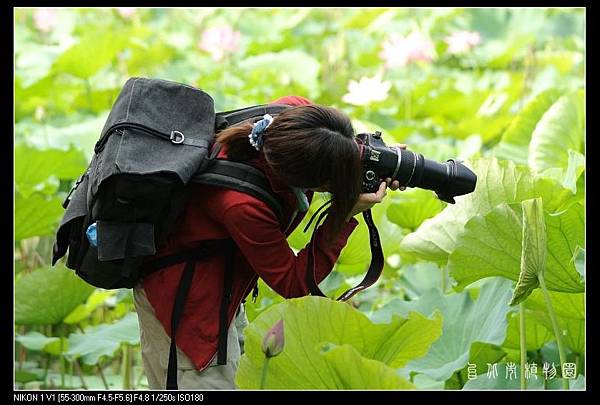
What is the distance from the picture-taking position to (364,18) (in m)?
4.41

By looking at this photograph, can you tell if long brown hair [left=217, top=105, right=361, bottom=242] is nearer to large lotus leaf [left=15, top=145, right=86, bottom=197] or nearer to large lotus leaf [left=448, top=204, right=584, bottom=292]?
large lotus leaf [left=448, top=204, right=584, bottom=292]

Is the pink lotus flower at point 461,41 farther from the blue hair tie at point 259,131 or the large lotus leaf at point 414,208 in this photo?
the blue hair tie at point 259,131

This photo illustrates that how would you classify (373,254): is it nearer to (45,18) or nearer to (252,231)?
(252,231)

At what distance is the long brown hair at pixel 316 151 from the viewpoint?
1.39m

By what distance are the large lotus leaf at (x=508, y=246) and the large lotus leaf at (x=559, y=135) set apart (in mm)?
576

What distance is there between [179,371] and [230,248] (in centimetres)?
20

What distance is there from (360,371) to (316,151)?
304mm

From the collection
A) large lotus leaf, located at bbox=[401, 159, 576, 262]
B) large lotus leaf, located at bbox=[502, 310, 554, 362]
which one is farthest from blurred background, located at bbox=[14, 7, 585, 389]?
large lotus leaf, located at bbox=[401, 159, 576, 262]

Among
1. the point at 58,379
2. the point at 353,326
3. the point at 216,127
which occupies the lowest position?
the point at 58,379

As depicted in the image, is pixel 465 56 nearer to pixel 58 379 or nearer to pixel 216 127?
pixel 58 379

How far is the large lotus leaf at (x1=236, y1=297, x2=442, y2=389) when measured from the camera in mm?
1392

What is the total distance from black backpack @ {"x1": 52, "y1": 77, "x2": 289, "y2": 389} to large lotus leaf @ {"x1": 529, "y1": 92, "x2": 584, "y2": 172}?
0.90m

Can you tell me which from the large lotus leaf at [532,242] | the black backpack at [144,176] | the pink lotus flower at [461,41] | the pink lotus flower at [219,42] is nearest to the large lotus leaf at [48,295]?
the black backpack at [144,176]

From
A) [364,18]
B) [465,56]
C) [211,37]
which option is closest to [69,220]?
[211,37]
